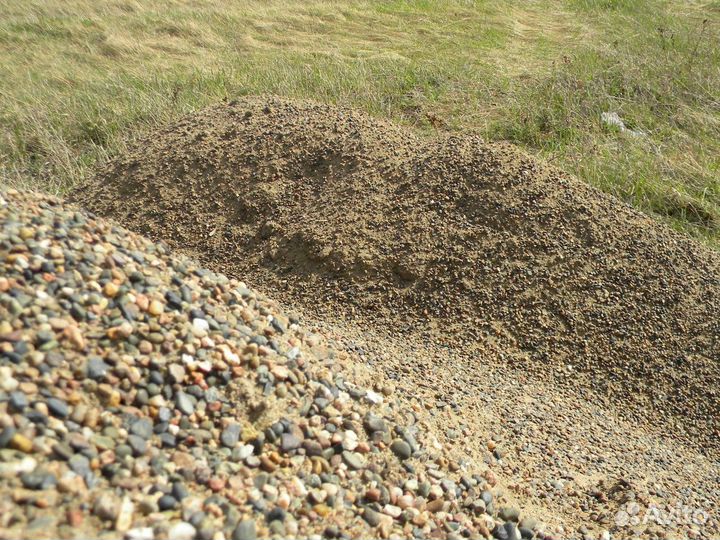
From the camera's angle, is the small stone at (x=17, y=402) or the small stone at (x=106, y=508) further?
the small stone at (x=17, y=402)

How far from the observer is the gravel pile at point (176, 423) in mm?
1692

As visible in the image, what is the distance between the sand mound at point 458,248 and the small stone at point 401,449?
4.00 ft

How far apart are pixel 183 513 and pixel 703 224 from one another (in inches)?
166

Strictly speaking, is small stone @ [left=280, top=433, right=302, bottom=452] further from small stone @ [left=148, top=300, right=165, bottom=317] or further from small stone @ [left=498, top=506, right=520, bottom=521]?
small stone @ [left=498, top=506, right=520, bottom=521]

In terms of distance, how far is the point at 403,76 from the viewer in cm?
723

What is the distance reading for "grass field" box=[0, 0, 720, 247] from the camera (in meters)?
5.49

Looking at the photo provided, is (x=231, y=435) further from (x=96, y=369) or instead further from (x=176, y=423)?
(x=96, y=369)

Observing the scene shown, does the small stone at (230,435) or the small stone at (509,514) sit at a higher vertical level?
the small stone at (230,435)

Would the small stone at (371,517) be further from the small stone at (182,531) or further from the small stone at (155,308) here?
the small stone at (155,308)

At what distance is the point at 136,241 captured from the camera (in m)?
2.81

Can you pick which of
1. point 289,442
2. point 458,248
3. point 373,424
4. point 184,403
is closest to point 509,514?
point 373,424

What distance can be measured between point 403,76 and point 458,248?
3907mm

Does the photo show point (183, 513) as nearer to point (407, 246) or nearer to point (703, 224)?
point (407, 246)

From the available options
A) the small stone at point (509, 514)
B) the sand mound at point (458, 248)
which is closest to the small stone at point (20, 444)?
the small stone at point (509, 514)
